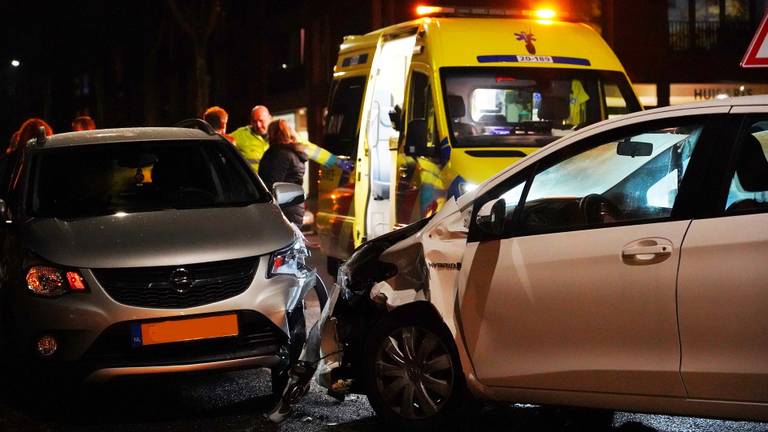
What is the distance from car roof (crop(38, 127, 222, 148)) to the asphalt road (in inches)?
60.7

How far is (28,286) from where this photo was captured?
6.41 meters

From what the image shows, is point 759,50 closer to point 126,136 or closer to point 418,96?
point 418,96

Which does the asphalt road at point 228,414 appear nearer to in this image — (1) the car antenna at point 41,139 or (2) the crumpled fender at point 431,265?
(2) the crumpled fender at point 431,265

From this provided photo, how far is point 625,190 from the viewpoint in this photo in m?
5.63

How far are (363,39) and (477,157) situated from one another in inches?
128

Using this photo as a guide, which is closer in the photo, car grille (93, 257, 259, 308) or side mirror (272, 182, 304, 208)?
car grille (93, 257, 259, 308)

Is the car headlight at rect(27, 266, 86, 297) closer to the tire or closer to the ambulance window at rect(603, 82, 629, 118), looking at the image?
the tire

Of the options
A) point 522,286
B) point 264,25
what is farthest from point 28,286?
point 264,25

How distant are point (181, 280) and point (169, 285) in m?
0.07

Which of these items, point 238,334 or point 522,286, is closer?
point 522,286

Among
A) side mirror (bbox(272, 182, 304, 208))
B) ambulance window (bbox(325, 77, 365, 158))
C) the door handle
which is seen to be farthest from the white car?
ambulance window (bbox(325, 77, 365, 158))

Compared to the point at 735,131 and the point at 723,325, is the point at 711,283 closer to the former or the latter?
the point at 723,325

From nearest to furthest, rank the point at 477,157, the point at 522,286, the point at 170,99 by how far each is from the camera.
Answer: the point at 522,286 → the point at 477,157 → the point at 170,99

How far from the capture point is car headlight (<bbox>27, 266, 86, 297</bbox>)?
6.32 m
